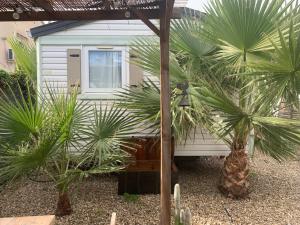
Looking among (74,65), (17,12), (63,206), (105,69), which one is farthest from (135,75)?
(17,12)

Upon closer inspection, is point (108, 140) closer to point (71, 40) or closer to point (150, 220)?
point (150, 220)

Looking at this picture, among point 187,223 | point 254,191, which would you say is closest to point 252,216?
point 254,191

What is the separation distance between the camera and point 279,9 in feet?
14.1

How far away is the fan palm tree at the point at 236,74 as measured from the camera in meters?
4.16

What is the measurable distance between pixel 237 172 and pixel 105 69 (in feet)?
10.7

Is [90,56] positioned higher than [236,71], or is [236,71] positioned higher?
[90,56]

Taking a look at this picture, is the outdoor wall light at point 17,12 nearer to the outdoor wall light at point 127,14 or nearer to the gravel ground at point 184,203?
the outdoor wall light at point 127,14

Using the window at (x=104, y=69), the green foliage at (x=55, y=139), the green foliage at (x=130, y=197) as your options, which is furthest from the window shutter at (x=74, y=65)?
the green foliage at (x=130, y=197)

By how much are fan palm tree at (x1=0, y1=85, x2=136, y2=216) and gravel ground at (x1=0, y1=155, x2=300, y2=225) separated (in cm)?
58

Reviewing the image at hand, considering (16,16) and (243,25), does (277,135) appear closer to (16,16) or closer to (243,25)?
(243,25)

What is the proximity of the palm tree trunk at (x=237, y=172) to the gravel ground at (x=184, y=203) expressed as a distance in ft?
0.52

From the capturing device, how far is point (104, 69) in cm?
691

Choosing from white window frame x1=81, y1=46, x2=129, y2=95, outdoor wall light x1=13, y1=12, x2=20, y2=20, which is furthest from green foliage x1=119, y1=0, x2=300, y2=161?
outdoor wall light x1=13, y1=12, x2=20, y2=20

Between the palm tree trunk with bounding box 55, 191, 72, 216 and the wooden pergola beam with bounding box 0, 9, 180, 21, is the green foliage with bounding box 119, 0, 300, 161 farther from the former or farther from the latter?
the palm tree trunk with bounding box 55, 191, 72, 216
